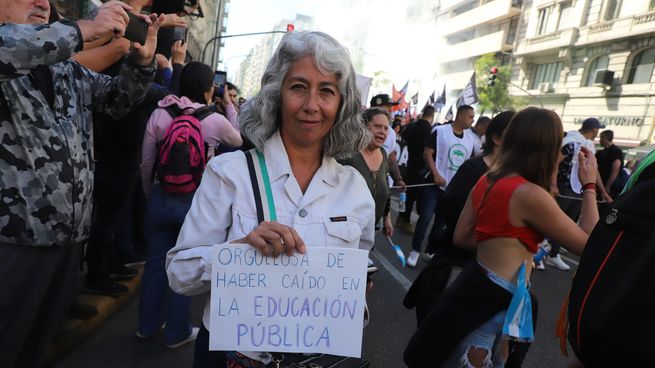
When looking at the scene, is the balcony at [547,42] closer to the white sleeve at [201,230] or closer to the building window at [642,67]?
the building window at [642,67]

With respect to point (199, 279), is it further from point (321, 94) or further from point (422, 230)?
point (422, 230)

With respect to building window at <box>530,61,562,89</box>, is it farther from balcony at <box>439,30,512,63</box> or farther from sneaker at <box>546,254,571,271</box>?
sneaker at <box>546,254,571,271</box>

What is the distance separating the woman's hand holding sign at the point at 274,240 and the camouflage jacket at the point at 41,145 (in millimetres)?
900

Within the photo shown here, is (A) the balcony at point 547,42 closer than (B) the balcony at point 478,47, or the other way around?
(A) the balcony at point 547,42

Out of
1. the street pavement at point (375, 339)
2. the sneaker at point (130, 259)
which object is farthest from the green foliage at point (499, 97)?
the sneaker at point (130, 259)

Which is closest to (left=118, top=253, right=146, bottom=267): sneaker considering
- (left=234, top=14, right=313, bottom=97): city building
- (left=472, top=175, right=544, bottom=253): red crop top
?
(left=472, top=175, right=544, bottom=253): red crop top

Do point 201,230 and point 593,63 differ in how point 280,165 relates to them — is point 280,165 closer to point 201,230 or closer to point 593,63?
point 201,230

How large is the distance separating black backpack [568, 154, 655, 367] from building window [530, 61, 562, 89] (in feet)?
108

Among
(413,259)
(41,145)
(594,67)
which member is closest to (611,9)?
(594,67)

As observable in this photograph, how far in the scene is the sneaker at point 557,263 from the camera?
5713mm

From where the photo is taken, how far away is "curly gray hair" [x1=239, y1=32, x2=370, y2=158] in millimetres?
1338

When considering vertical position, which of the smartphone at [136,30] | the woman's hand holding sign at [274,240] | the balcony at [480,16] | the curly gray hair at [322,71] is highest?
the balcony at [480,16]

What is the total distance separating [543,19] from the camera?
102 feet

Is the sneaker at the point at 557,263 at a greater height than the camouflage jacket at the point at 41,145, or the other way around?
the camouflage jacket at the point at 41,145
